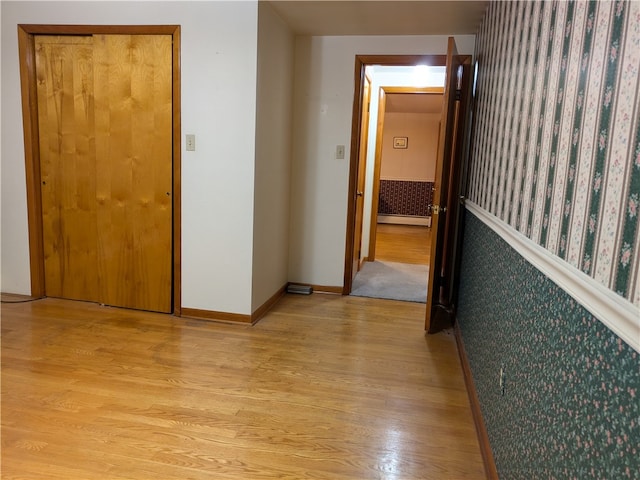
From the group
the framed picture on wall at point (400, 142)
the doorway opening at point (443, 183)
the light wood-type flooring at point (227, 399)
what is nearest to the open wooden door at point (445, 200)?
the doorway opening at point (443, 183)

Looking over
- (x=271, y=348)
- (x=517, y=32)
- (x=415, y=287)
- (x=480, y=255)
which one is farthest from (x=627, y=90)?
(x=415, y=287)

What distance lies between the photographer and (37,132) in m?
3.44

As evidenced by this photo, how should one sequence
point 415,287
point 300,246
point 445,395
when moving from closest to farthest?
point 445,395
point 300,246
point 415,287

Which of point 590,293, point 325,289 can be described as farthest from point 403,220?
point 590,293

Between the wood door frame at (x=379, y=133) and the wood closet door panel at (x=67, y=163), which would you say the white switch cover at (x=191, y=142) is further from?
the wood door frame at (x=379, y=133)

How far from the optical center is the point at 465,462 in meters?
1.85

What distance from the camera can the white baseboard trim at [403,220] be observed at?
28.9 ft

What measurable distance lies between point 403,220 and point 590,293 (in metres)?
8.05

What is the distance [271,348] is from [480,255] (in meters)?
1.35

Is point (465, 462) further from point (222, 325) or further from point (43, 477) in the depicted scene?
Result: point (222, 325)

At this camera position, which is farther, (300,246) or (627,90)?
(300,246)

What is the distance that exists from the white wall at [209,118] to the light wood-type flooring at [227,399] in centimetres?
40

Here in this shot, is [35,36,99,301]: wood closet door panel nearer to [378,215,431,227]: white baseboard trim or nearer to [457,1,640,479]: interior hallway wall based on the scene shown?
[457,1,640,479]: interior hallway wall

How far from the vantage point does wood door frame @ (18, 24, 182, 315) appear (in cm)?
312
